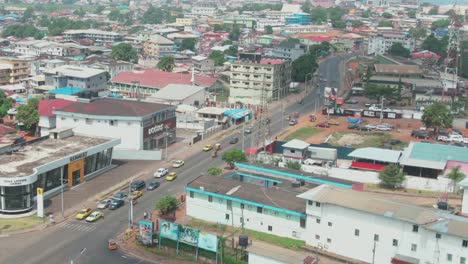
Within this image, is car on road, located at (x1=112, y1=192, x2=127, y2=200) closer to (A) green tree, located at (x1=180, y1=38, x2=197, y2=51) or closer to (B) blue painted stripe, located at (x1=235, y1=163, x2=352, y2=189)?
(B) blue painted stripe, located at (x1=235, y1=163, x2=352, y2=189)

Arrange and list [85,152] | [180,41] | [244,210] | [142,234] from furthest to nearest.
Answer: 1. [180,41]
2. [85,152]
3. [244,210]
4. [142,234]

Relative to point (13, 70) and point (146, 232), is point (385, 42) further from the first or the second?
point (146, 232)

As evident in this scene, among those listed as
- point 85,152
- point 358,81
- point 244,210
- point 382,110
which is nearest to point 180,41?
point 358,81

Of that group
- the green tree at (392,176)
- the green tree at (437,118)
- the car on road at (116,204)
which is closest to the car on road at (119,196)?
the car on road at (116,204)

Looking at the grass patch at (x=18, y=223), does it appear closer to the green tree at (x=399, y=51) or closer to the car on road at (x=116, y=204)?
the car on road at (x=116, y=204)

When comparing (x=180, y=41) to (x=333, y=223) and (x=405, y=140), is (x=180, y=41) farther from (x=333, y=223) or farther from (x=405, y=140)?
(x=333, y=223)

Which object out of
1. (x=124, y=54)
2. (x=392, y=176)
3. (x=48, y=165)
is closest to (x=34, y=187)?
(x=48, y=165)

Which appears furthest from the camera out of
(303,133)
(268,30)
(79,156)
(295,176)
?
(268,30)
